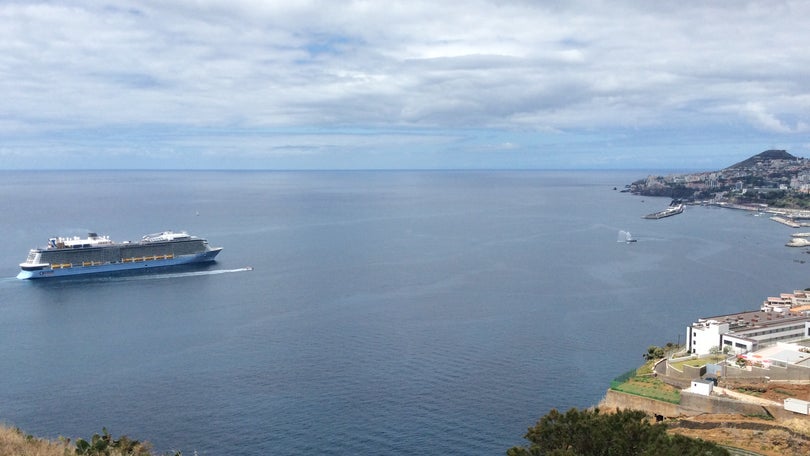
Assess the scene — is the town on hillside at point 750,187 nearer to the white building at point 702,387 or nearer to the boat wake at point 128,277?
the boat wake at point 128,277

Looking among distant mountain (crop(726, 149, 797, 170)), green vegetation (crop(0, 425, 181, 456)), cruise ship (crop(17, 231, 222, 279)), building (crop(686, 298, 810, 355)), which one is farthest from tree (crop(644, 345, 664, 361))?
distant mountain (crop(726, 149, 797, 170))

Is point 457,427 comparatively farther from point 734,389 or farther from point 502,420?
point 734,389

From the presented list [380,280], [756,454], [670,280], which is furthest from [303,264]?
[756,454]

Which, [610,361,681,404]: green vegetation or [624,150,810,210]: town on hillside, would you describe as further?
[624,150,810,210]: town on hillside

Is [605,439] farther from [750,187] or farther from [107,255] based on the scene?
[750,187]

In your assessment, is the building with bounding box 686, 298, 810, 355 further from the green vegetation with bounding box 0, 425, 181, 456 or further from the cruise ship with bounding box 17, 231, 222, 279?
the cruise ship with bounding box 17, 231, 222, 279

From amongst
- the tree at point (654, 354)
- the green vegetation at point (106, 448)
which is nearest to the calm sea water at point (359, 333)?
the tree at point (654, 354)

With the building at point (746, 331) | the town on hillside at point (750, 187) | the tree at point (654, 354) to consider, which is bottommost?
the tree at point (654, 354)
